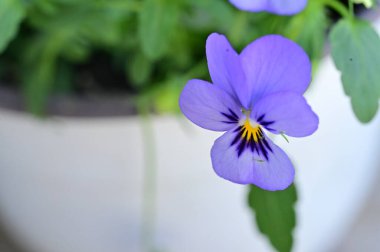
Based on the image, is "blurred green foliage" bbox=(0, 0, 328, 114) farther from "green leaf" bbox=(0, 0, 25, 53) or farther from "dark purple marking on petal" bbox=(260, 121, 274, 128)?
"dark purple marking on petal" bbox=(260, 121, 274, 128)

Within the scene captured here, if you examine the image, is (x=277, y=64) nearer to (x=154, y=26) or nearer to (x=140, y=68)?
(x=154, y=26)

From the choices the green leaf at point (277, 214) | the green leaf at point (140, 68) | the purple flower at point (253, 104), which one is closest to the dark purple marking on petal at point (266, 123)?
the purple flower at point (253, 104)

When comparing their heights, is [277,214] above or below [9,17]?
below

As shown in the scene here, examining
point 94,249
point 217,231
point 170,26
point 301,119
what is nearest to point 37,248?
point 94,249

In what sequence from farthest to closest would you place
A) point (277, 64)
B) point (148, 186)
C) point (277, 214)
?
1. point (148, 186)
2. point (277, 214)
3. point (277, 64)

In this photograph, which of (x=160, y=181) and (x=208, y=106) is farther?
(x=160, y=181)

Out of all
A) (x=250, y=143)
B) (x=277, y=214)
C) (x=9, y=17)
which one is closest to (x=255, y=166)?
(x=250, y=143)
